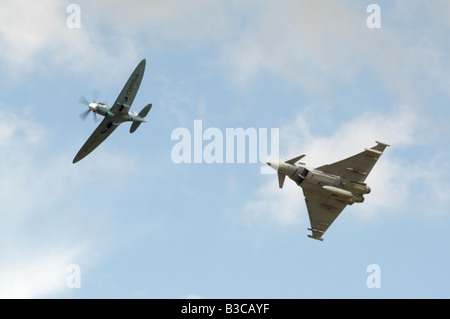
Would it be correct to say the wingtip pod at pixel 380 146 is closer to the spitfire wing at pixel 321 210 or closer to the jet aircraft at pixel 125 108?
the spitfire wing at pixel 321 210

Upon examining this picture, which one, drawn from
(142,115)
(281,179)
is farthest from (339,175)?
(142,115)

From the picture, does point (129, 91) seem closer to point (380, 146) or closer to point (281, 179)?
point (281, 179)

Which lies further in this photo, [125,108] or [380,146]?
[125,108]

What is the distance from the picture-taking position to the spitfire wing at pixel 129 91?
102m

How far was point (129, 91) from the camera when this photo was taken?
103 metres

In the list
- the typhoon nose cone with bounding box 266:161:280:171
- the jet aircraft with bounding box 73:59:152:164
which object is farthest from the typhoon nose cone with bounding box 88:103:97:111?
the typhoon nose cone with bounding box 266:161:280:171

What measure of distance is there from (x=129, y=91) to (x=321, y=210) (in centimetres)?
3979

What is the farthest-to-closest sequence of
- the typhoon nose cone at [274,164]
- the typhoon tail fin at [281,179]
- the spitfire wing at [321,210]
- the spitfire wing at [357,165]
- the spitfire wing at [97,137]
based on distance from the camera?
1. the spitfire wing at [97,137]
2. the spitfire wing at [321,210]
3. the spitfire wing at [357,165]
4. the typhoon tail fin at [281,179]
5. the typhoon nose cone at [274,164]

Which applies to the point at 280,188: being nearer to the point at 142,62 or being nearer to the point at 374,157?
the point at 374,157

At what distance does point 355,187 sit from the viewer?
3278 inches

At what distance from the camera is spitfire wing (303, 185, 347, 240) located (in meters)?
88.1

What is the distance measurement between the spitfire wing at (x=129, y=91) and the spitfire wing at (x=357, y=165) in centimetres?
3817

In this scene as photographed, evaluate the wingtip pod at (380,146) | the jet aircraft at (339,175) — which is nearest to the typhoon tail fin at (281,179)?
the jet aircraft at (339,175)
